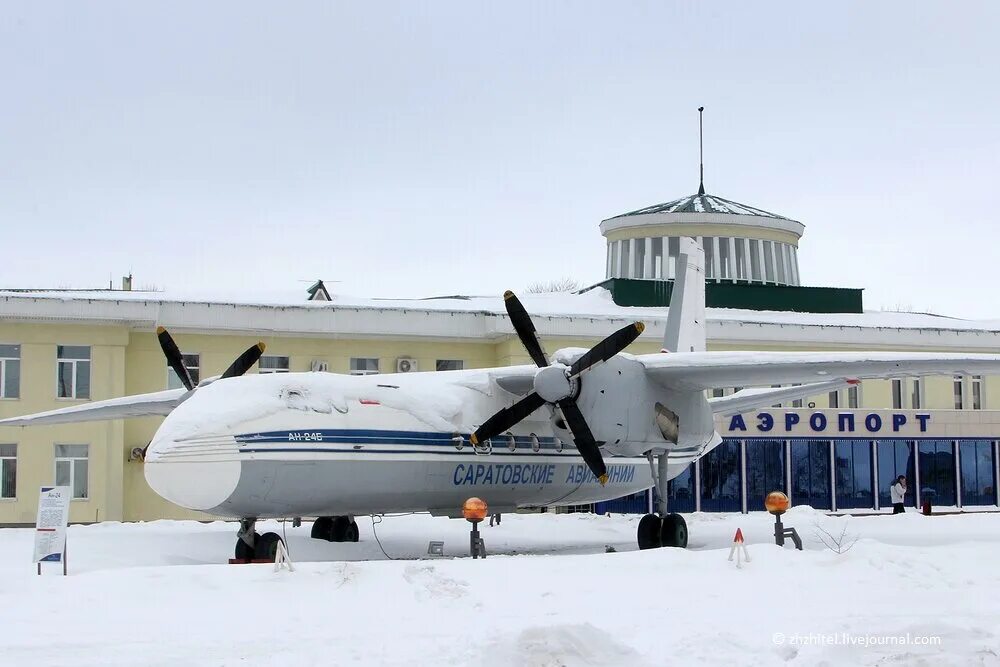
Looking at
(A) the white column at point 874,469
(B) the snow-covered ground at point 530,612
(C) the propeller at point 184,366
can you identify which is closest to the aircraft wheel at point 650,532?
(B) the snow-covered ground at point 530,612

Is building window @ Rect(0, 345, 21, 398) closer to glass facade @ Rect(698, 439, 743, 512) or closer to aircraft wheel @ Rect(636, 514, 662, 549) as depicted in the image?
aircraft wheel @ Rect(636, 514, 662, 549)

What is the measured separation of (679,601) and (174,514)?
2213cm

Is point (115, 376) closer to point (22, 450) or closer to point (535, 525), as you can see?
point (22, 450)

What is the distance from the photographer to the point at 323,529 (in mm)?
23000

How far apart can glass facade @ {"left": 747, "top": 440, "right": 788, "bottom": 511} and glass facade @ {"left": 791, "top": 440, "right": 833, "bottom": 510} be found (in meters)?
0.39

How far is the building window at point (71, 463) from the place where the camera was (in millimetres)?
30969

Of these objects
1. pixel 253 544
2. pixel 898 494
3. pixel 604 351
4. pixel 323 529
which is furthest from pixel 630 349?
pixel 253 544

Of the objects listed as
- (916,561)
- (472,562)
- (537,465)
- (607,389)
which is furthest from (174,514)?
(916,561)

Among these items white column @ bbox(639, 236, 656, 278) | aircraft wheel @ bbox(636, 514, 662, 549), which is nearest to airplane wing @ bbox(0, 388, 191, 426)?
aircraft wheel @ bbox(636, 514, 662, 549)

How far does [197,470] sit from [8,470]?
660 inches

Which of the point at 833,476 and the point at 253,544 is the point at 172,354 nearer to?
the point at 253,544

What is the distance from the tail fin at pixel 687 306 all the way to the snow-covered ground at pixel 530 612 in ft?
37.0

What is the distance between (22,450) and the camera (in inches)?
1205

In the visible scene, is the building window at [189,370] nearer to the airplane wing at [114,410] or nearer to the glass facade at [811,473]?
the airplane wing at [114,410]
